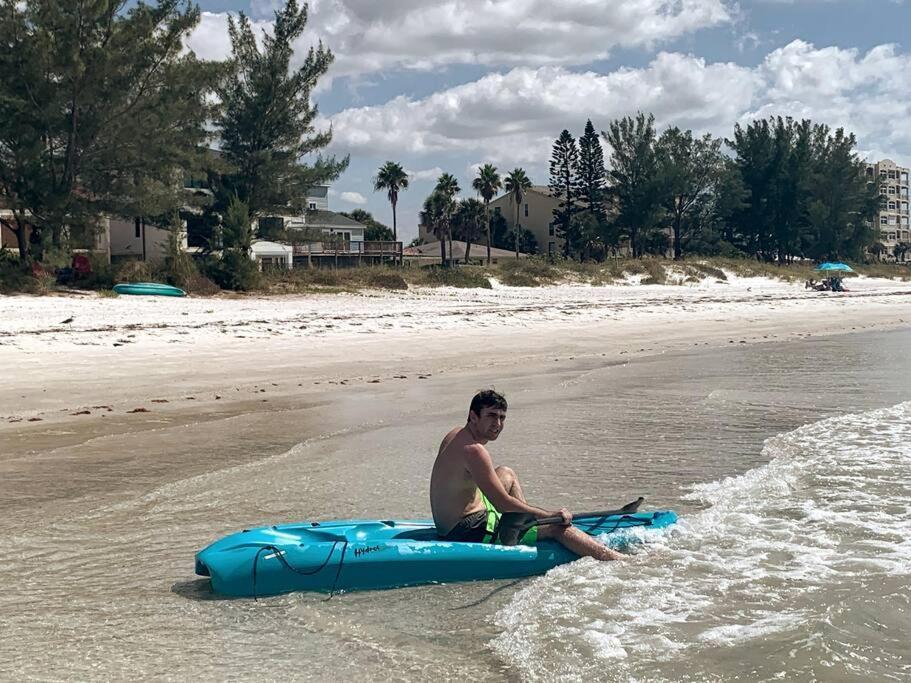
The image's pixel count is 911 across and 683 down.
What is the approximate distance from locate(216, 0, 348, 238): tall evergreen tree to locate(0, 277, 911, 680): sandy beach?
28.0 ft

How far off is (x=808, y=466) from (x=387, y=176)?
207ft

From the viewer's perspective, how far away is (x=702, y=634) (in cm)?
578

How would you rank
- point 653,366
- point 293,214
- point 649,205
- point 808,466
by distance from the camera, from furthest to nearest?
point 649,205 → point 293,214 → point 653,366 → point 808,466

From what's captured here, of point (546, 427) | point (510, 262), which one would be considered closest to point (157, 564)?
point (546, 427)

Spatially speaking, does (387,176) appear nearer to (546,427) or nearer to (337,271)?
(337,271)

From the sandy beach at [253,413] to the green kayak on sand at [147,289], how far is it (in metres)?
0.81

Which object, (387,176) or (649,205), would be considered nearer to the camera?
(649,205)

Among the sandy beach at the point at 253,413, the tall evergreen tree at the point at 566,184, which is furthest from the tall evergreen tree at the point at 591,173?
the sandy beach at the point at 253,413

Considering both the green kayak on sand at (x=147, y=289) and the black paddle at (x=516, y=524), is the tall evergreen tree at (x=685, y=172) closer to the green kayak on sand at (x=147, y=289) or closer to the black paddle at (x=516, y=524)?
the green kayak on sand at (x=147, y=289)

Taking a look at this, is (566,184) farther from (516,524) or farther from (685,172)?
(516,524)

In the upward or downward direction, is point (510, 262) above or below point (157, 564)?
above

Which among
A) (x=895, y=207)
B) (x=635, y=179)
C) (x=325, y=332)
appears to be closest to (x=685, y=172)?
(x=635, y=179)

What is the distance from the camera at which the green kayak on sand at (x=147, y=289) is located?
85.0 feet

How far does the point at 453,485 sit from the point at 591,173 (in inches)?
2396
